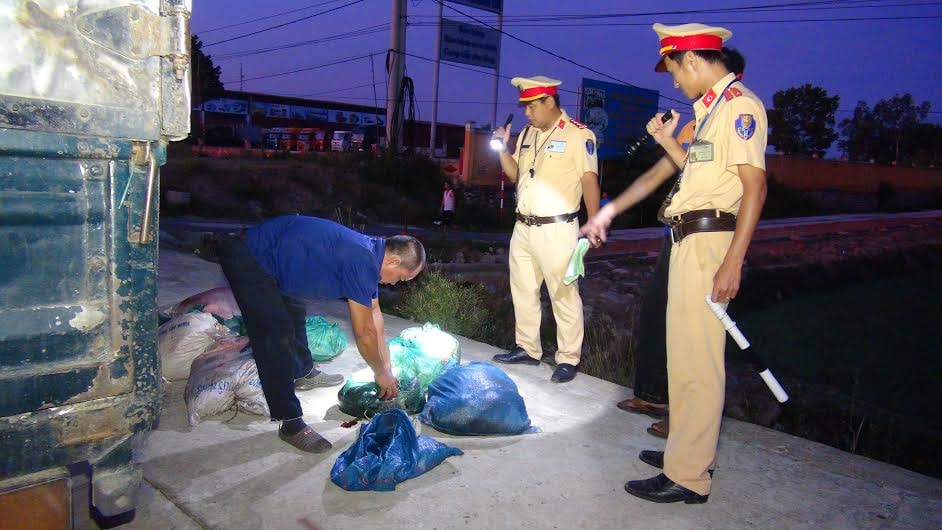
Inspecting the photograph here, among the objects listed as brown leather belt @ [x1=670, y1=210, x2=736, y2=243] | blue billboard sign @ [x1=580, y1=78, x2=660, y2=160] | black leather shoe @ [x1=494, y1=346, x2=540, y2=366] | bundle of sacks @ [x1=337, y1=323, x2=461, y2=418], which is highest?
blue billboard sign @ [x1=580, y1=78, x2=660, y2=160]

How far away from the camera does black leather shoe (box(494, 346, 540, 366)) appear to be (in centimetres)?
473

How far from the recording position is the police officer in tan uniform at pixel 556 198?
4.39 meters

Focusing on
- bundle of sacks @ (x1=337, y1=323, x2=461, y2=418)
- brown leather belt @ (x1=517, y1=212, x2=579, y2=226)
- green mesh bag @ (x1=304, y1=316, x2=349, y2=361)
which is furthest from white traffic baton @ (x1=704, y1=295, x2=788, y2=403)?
green mesh bag @ (x1=304, y1=316, x2=349, y2=361)

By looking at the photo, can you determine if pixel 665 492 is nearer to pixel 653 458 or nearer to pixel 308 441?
pixel 653 458

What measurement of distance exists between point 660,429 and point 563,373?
0.90 meters

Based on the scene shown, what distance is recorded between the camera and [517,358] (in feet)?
15.5

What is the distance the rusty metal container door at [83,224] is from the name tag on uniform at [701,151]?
1.95 meters

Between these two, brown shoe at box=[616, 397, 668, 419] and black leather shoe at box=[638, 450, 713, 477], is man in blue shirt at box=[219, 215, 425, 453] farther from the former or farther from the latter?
brown shoe at box=[616, 397, 668, 419]

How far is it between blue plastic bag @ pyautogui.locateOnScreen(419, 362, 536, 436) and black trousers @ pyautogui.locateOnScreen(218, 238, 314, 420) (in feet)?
2.34

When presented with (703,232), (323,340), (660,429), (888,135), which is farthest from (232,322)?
(888,135)

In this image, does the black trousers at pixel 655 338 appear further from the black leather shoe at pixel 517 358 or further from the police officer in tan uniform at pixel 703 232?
the black leather shoe at pixel 517 358

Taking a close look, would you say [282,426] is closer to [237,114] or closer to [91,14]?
[91,14]

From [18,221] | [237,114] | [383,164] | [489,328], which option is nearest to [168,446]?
[18,221]

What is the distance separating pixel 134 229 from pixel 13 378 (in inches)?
18.2
